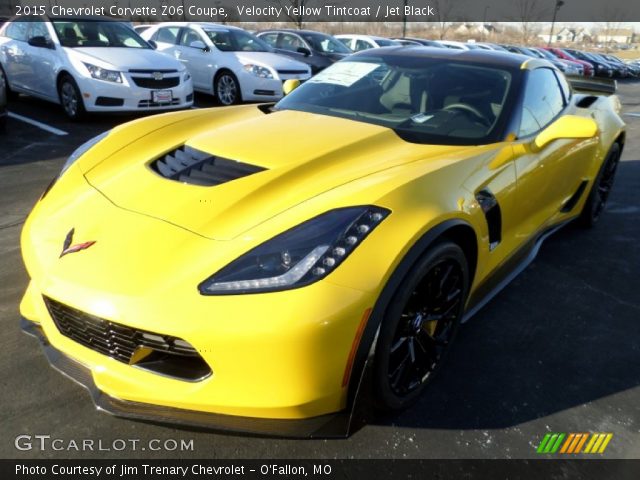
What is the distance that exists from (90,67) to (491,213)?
20.2 feet

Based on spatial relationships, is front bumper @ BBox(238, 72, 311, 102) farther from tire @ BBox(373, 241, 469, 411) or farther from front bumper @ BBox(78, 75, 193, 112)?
tire @ BBox(373, 241, 469, 411)

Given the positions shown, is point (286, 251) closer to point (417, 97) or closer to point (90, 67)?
point (417, 97)

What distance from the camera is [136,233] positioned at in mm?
1928

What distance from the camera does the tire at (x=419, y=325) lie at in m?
1.84

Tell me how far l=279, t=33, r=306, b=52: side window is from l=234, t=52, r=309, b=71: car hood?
2416 mm

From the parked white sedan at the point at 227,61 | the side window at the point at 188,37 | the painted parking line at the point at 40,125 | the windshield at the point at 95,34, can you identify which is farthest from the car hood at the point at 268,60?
the painted parking line at the point at 40,125

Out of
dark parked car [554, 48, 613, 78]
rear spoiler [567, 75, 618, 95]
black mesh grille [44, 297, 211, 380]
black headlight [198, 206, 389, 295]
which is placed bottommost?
dark parked car [554, 48, 613, 78]

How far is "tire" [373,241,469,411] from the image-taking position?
1.84 m

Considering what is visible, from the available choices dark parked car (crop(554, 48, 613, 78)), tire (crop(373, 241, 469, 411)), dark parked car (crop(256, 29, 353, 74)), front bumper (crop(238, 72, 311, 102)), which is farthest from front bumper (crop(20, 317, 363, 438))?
dark parked car (crop(554, 48, 613, 78))
